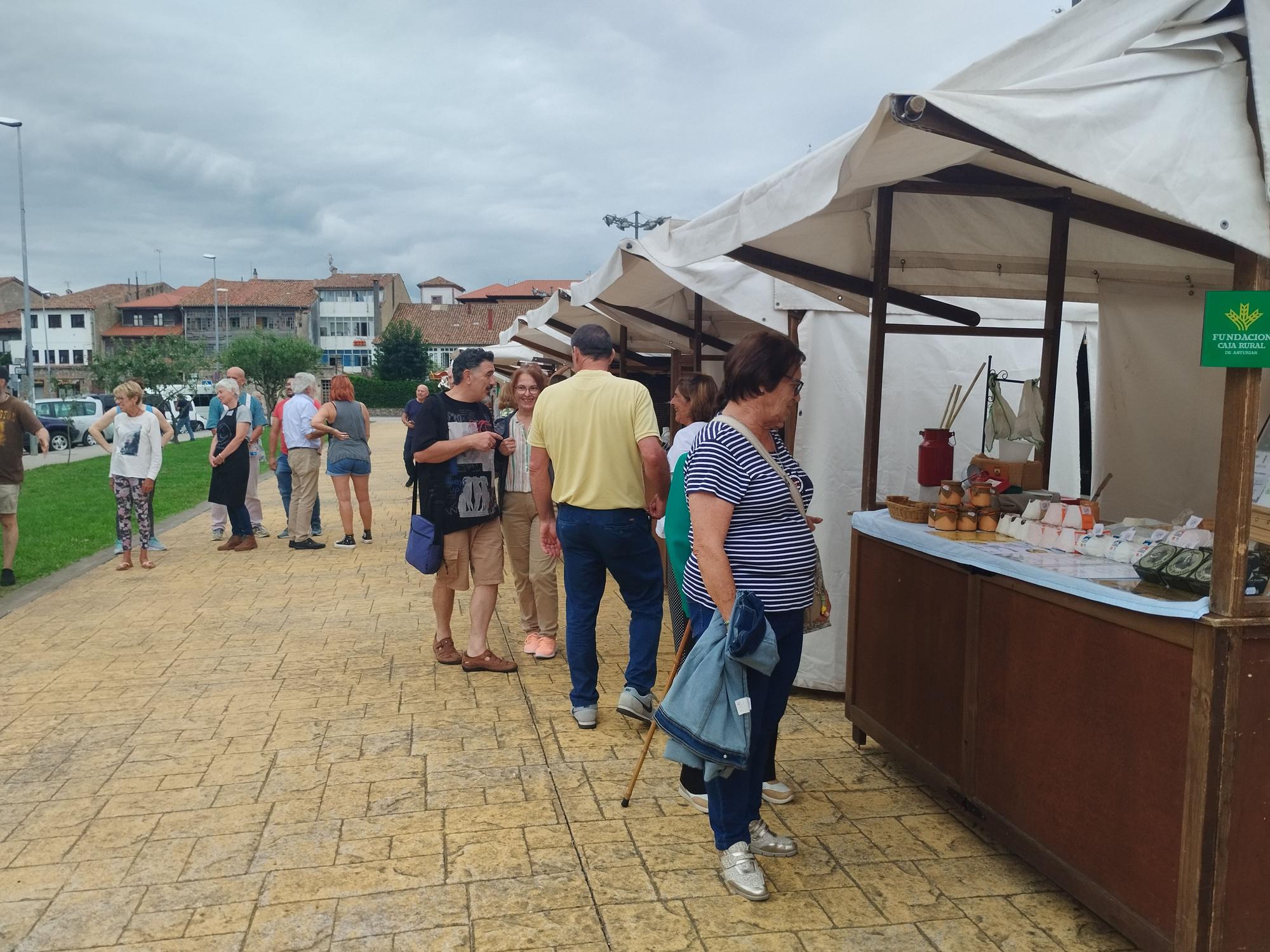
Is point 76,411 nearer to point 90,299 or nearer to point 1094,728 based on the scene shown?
point 1094,728

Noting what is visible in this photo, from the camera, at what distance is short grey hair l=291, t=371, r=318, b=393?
34.9 feet

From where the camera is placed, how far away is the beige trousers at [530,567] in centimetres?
627

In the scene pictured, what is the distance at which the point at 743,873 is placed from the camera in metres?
3.24

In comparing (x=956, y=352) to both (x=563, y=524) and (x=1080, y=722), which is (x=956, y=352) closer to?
(x=563, y=524)

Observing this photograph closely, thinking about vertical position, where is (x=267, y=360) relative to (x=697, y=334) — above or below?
above

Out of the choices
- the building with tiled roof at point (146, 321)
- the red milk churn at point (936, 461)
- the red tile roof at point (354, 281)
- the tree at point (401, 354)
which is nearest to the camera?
the red milk churn at point (936, 461)

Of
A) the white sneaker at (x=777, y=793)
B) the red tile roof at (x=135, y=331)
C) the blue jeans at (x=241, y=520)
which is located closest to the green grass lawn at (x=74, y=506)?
the blue jeans at (x=241, y=520)

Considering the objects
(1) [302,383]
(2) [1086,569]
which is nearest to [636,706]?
(2) [1086,569]

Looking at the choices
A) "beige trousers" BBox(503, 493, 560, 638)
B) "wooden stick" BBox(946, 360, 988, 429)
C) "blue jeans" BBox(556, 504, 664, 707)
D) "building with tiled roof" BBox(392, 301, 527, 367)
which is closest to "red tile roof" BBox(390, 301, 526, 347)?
"building with tiled roof" BBox(392, 301, 527, 367)

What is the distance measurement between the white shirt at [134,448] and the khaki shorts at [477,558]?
4695 millimetres

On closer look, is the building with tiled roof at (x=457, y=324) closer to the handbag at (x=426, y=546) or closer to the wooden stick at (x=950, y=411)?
the handbag at (x=426, y=546)

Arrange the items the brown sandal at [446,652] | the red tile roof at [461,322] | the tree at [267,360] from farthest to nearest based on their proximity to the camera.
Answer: the red tile roof at [461,322], the tree at [267,360], the brown sandal at [446,652]

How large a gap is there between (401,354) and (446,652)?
66595 mm

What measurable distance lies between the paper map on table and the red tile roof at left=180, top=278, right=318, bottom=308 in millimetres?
97444
